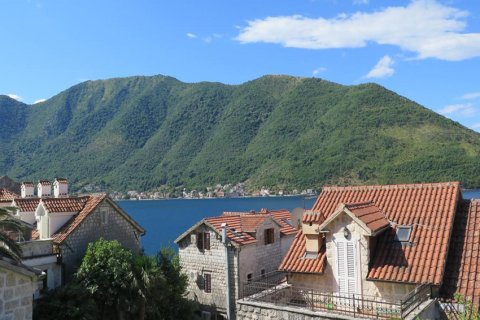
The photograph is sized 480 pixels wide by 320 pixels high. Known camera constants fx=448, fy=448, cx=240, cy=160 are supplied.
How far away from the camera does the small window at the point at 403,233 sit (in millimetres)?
18203

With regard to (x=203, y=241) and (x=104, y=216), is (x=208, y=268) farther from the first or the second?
(x=104, y=216)

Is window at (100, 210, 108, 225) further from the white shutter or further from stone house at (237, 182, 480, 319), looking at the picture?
the white shutter

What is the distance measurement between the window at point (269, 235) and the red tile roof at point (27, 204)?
632 inches

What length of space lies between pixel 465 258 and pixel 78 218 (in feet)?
72.8

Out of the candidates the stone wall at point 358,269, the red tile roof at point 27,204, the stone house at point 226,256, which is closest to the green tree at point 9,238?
the stone wall at point 358,269

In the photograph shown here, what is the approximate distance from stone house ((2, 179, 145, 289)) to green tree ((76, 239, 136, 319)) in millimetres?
1699

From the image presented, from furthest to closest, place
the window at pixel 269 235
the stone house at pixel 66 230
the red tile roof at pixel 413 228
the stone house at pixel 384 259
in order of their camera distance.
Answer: the window at pixel 269 235
the stone house at pixel 66 230
the red tile roof at pixel 413 228
the stone house at pixel 384 259

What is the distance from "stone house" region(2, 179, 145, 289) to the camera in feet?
84.5

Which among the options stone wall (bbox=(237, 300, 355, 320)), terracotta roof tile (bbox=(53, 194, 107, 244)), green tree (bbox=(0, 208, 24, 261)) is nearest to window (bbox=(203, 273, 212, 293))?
terracotta roof tile (bbox=(53, 194, 107, 244))

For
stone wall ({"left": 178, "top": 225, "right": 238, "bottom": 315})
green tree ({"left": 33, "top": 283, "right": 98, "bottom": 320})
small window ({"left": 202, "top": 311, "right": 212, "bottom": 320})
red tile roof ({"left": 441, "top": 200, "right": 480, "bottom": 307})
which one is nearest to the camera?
red tile roof ({"left": 441, "top": 200, "right": 480, "bottom": 307})

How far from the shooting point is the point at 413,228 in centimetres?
1852

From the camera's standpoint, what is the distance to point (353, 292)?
59.4ft

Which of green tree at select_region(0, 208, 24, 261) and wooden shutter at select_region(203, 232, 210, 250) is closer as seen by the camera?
green tree at select_region(0, 208, 24, 261)

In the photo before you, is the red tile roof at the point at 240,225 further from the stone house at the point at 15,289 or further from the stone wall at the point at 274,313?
the stone house at the point at 15,289
